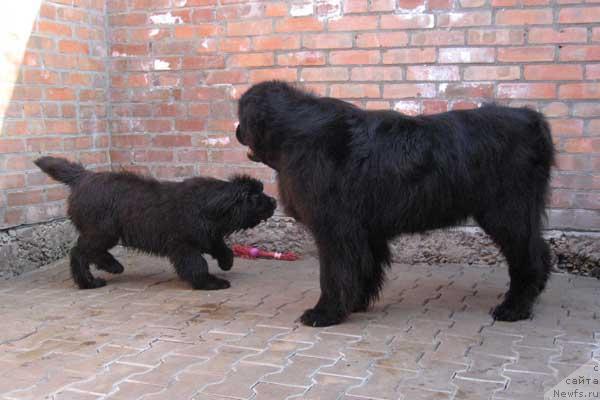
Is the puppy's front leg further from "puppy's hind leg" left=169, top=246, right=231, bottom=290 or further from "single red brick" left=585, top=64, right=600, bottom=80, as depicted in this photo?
"single red brick" left=585, top=64, right=600, bottom=80

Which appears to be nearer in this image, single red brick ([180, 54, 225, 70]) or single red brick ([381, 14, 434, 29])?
single red brick ([381, 14, 434, 29])

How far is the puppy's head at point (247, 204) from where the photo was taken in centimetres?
518

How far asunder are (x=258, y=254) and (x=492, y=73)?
8.74 feet

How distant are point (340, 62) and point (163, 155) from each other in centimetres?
200

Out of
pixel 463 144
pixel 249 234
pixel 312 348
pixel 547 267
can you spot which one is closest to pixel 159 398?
pixel 312 348

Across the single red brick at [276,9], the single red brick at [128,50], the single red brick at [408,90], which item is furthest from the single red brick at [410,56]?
the single red brick at [128,50]

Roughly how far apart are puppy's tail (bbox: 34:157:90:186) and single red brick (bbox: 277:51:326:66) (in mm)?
2037

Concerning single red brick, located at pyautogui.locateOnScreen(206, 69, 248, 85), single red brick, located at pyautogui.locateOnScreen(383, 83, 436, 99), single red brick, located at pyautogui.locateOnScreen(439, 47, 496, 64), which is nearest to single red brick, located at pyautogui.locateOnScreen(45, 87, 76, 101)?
single red brick, located at pyautogui.locateOnScreen(206, 69, 248, 85)

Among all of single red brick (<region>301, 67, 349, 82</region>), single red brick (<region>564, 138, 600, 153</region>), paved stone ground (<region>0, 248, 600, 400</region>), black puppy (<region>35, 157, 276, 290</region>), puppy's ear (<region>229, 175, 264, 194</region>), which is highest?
single red brick (<region>301, 67, 349, 82</region>)

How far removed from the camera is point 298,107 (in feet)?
14.2

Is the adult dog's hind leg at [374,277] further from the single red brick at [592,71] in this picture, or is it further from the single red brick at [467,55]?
the single red brick at [592,71]

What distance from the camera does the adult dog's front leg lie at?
4121 mm

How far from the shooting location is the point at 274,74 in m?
6.10

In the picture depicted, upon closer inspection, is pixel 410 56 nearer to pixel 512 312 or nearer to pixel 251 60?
pixel 251 60
